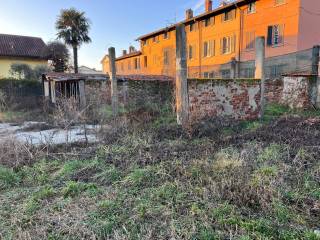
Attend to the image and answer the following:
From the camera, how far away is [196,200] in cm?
303

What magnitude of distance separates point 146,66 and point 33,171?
96.6ft

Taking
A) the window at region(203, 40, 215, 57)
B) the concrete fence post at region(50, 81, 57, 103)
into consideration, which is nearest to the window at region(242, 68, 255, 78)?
the window at region(203, 40, 215, 57)

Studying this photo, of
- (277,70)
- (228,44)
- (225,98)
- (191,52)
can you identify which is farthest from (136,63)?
(225,98)

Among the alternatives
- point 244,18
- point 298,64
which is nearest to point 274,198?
point 298,64

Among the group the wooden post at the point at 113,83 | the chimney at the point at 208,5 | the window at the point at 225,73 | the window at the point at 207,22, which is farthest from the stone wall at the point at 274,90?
the chimney at the point at 208,5

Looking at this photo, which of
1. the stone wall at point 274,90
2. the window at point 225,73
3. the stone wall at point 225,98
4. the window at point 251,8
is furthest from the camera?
the window at point 251,8

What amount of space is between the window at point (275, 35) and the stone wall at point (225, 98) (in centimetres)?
1256

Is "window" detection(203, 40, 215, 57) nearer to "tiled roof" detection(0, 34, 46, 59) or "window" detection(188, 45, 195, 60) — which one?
"window" detection(188, 45, 195, 60)

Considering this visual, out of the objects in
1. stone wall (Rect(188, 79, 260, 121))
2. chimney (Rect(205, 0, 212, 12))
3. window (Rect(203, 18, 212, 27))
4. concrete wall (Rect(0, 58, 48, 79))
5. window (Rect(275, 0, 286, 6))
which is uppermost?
chimney (Rect(205, 0, 212, 12))

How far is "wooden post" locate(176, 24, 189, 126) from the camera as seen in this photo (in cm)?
644

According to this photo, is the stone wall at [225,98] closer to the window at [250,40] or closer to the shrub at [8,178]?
the shrub at [8,178]

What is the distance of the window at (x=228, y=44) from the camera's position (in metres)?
21.2

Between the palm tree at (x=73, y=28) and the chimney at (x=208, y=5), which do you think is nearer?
the palm tree at (x=73, y=28)

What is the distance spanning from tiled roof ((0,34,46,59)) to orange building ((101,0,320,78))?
42.4 feet
